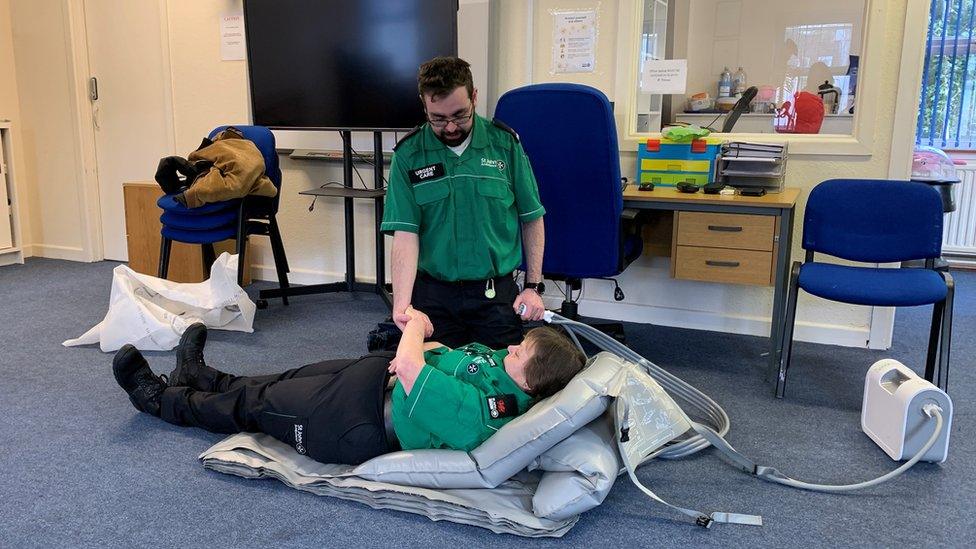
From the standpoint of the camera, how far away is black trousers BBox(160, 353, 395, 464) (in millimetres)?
1950

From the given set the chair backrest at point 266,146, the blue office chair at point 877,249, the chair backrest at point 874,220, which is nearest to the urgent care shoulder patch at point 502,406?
the blue office chair at point 877,249

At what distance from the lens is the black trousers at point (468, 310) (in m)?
2.34

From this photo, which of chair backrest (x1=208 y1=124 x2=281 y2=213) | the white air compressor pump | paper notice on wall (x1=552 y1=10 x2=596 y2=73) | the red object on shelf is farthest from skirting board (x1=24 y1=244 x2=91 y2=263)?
the white air compressor pump

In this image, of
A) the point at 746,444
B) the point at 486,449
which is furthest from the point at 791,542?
the point at 486,449

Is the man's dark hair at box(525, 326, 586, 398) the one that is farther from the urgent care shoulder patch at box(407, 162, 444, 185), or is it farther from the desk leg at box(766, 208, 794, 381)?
the desk leg at box(766, 208, 794, 381)

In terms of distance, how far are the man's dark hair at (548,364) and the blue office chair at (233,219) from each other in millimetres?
2035

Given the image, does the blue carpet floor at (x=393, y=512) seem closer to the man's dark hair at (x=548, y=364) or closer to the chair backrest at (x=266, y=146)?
the man's dark hair at (x=548, y=364)

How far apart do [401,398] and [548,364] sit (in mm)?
390

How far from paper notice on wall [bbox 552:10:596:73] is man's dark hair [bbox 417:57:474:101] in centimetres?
165

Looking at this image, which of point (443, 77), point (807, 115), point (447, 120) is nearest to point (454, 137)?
point (447, 120)

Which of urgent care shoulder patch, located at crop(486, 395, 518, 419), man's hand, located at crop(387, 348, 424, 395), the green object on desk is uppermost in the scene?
the green object on desk

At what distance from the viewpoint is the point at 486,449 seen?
5.99 feet

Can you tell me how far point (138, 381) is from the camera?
7.66ft

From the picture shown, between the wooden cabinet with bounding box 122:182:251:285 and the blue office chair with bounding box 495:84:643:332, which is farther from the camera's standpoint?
the wooden cabinet with bounding box 122:182:251:285
